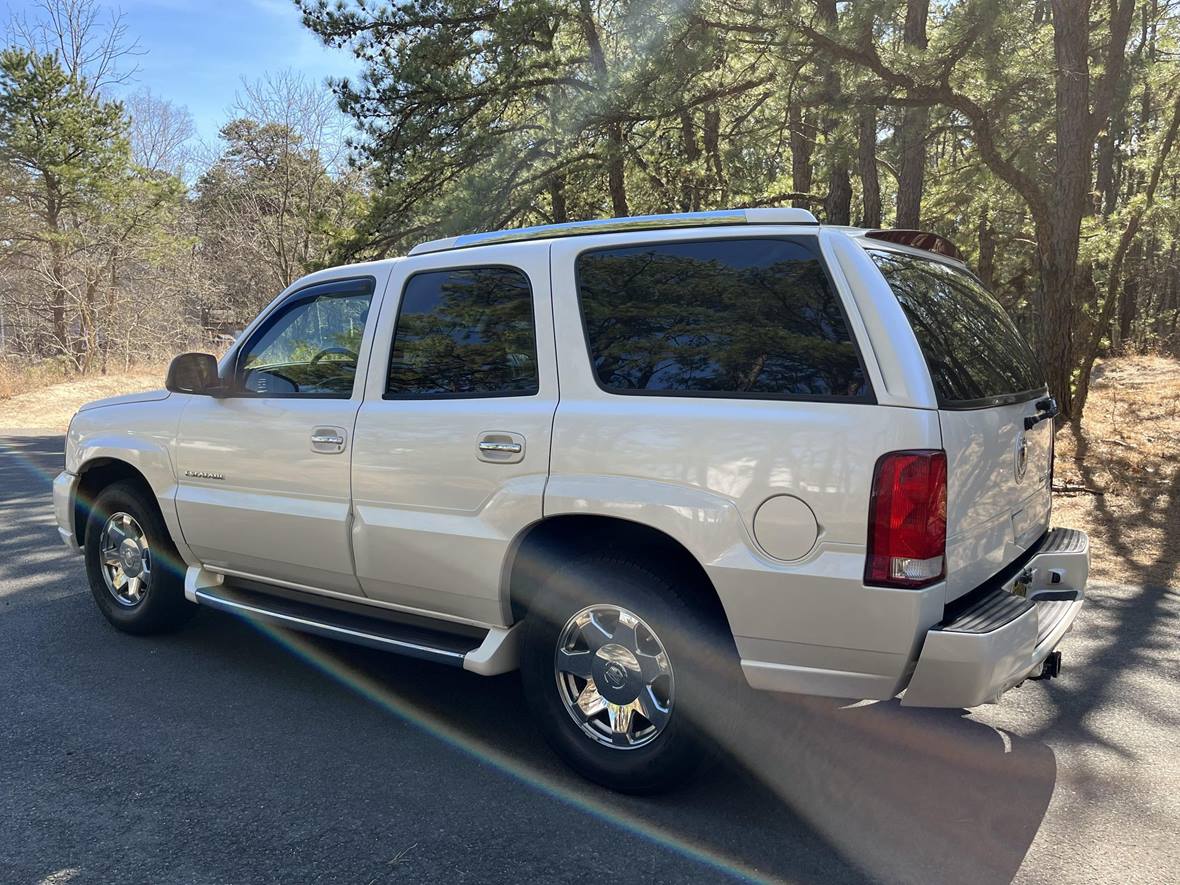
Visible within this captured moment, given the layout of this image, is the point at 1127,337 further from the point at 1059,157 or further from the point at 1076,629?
the point at 1076,629

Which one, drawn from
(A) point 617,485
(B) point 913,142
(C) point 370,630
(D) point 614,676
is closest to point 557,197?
(B) point 913,142

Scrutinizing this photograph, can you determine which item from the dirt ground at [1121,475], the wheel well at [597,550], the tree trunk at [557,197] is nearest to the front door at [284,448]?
the wheel well at [597,550]

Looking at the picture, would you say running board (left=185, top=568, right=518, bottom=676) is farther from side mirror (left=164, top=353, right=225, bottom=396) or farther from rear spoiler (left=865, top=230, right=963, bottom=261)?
rear spoiler (left=865, top=230, right=963, bottom=261)

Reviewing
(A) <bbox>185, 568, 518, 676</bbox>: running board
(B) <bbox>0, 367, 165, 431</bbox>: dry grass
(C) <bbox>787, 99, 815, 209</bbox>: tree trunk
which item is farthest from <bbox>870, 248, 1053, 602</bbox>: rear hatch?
(B) <bbox>0, 367, 165, 431</bbox>: dry grass

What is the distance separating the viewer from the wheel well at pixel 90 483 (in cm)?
Answer: 489

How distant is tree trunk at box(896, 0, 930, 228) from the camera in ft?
38.5

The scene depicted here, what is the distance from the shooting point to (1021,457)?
329 cm

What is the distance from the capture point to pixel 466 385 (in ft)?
11.7

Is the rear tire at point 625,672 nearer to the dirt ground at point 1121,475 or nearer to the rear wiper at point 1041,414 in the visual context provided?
the rear wiper at point 1041,414

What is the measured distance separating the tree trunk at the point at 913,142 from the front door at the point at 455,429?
9.70m

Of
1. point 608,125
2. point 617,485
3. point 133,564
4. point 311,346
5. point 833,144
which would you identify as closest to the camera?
point 617,485

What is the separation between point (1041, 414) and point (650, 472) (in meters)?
1.70

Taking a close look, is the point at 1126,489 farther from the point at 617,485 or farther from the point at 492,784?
the point at 492,784

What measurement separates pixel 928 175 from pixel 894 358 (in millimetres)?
21886
